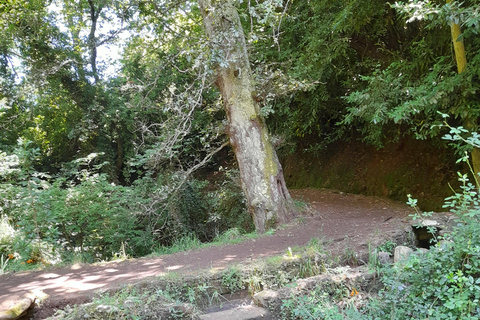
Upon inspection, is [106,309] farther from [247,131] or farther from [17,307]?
[247,131]

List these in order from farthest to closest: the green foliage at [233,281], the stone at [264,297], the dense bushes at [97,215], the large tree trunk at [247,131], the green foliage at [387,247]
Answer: the large tree trunk at [247,131] < the dense bushes at [97,215] < the green foliage at [387,247] < the green foliage at [233,281] < the stone at [264,297]

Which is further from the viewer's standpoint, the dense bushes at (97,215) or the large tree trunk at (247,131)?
the large tree trunk at (247,131)

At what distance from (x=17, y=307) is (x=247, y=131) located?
16.2ft

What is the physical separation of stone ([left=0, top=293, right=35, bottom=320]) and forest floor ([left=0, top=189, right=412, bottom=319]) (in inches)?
2.7

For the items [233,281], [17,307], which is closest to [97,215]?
[17,307]

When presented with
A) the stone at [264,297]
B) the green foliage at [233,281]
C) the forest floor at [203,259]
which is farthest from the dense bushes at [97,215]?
the stone at [264,297]

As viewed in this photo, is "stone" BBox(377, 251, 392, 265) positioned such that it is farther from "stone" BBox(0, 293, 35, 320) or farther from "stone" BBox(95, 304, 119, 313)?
"stone" BBox(0, 293, 35, 320)

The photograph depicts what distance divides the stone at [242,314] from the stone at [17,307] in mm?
1878

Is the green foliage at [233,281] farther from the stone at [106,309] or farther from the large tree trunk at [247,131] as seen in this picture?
the large tree trunk at [247,131]

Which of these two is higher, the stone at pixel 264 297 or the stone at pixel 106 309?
the stone at pixel 106 309

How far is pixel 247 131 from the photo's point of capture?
750 centimetres

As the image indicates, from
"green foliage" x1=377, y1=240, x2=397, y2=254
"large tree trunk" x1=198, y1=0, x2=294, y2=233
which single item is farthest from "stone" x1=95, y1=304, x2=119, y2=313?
"large tree trunk" x1=198, y1=0, x2=294, y2=233

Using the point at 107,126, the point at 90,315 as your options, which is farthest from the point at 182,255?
the point at 107,126

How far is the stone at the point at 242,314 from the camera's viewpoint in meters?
3.62
